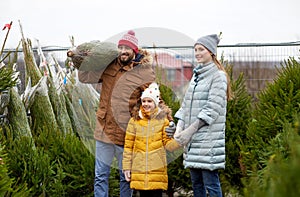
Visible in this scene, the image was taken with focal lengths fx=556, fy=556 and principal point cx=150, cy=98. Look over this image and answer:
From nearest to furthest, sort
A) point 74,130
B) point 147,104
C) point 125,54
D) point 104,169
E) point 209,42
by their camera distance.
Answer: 1. point 209,42
2. point 147,104
3. point 125,54
4. point 104,169
5. point 74,130

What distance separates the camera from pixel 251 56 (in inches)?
362

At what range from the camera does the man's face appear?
466cm

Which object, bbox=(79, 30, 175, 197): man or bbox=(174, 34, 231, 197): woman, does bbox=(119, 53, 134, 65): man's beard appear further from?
bbox=(174, 34, 231, 197): woman

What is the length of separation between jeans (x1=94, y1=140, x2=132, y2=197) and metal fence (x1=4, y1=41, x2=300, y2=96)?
4.08 meters

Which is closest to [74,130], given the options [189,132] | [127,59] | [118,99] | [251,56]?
[118,99]

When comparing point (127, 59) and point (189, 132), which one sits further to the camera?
point (127, 59)

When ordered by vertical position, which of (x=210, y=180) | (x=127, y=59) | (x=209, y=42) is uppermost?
(x=209, y=42)

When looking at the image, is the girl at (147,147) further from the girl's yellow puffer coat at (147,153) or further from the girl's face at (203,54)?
the girl's face at (203,54)

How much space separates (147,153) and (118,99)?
21.8 inches

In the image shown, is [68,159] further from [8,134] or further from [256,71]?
[256,71]

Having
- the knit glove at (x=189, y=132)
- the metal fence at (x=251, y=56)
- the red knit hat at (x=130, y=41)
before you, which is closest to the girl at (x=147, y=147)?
the knit glove at (x=189, y=132)

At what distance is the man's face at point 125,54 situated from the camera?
15.3ft

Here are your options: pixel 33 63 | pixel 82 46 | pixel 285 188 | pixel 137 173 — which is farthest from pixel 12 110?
pixel 285 188

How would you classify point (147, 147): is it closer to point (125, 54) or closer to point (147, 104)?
point (147, 104)
